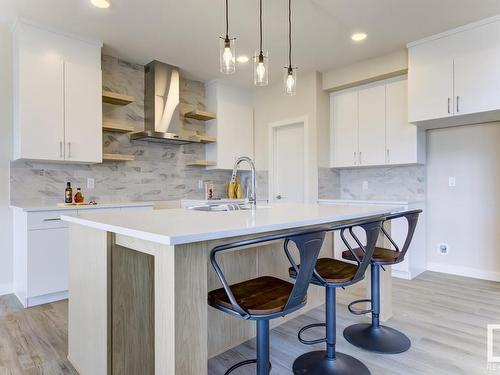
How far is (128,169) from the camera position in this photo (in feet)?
13.6

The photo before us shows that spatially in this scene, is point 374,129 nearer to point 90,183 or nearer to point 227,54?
point 227,54

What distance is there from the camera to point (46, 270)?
2.99 meters

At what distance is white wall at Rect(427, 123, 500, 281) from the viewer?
3.67 meters

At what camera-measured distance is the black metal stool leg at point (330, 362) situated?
A: 5.93 feet

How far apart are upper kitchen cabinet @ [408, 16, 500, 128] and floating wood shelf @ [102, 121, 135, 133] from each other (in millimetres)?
3301

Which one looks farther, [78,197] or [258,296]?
[78,197]

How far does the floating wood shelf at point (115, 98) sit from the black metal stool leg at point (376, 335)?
3.21 meters

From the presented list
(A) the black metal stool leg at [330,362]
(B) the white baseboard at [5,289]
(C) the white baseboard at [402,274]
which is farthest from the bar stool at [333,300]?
(B) the white baseboard at [5,289]

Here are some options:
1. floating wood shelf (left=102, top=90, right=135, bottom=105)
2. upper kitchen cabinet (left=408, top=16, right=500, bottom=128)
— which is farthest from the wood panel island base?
floating wood shelf (left=102, top=90, right=135, bottom=105)

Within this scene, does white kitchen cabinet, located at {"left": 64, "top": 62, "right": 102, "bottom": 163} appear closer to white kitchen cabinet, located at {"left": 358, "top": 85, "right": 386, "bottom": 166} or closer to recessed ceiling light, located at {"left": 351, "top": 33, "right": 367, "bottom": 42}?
recessed ceiling light, located at {"left": 351, "top": 33, "right": 367, "bottom": 42}

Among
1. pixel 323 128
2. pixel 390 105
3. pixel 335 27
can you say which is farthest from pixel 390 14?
pixel 323 128

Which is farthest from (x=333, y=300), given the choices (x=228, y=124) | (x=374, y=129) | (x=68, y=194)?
(x=228, y=124)

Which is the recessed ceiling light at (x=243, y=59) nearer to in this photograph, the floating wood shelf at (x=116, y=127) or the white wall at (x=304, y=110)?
the white wall at (x=304, y=110)

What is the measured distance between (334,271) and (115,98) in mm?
3187
